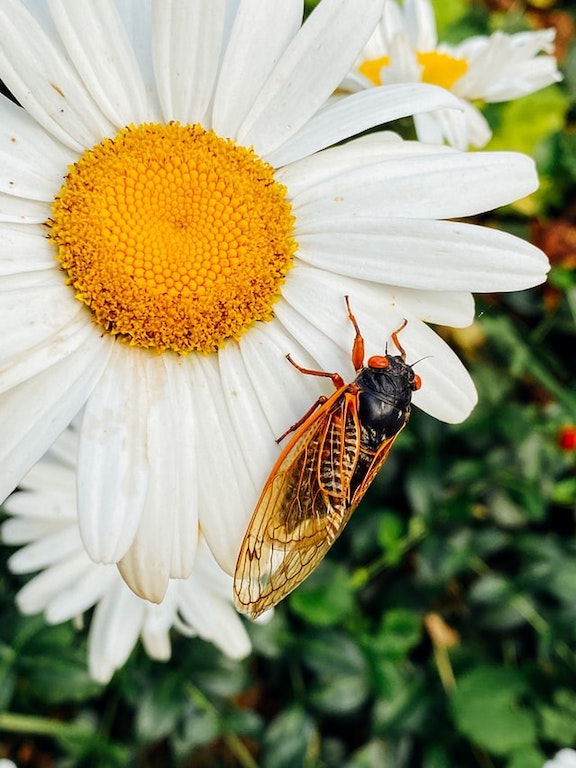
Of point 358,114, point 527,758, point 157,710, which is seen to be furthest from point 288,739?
point 358,114

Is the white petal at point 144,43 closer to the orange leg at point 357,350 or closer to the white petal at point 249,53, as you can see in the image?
the white petal at point 249,53

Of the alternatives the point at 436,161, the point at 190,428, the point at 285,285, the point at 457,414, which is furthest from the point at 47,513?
the point at 436,161

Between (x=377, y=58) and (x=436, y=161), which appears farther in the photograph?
(x=377, y=58)

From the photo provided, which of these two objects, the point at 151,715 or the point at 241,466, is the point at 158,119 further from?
the point at 151,715

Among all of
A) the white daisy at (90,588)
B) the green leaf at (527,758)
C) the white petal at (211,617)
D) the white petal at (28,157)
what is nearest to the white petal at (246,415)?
the white petal at (28,157)

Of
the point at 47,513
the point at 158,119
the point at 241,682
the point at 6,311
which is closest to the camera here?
the point at 6,311
